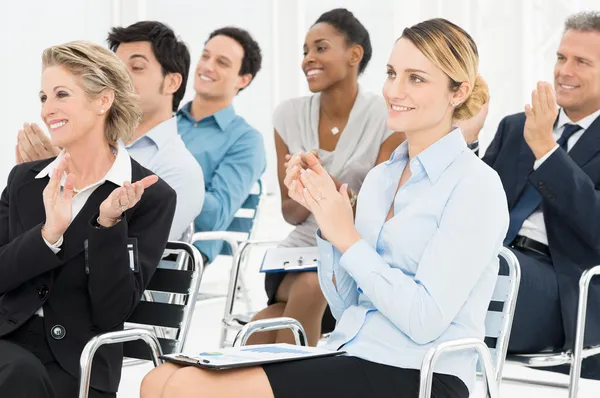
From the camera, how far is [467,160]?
82.4 inches

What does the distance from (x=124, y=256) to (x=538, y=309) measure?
1438mm

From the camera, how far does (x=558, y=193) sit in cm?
292

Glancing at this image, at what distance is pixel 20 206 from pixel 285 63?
4.77 m

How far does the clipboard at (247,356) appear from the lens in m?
1.84

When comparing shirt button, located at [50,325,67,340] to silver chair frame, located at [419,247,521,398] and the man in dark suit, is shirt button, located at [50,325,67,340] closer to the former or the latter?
silver chair frame, located at [419,247,521,398]

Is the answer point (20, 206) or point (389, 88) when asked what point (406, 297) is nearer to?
point (389, 88)

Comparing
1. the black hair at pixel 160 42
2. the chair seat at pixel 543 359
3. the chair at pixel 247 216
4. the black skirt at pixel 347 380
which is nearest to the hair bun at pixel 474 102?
the black skirt at pixel 347 380

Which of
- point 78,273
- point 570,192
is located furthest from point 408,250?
point 570,192

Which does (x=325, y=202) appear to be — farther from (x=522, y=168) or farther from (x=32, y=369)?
(x=522, y=168)

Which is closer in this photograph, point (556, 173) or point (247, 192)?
point (556, 173)

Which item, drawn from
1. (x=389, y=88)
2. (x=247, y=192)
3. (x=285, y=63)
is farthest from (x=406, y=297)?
(x=285, y=63)

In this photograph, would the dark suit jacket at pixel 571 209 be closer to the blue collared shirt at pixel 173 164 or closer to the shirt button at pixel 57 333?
the blue collared shirt at pixel 173 164

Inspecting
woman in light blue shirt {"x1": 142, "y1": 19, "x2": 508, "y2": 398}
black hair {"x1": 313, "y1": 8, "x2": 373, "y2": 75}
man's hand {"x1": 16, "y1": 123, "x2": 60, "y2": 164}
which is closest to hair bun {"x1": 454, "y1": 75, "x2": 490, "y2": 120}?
woman in light blue shirt {"x1": 142, "y1": 19, "x2": 508, "y2": 398}

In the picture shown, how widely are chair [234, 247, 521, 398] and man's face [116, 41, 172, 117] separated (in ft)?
4.71
